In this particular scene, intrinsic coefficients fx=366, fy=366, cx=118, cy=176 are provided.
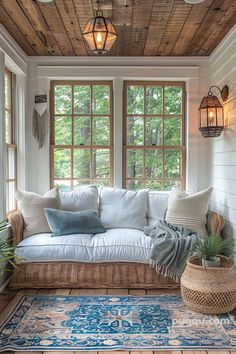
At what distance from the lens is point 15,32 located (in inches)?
151

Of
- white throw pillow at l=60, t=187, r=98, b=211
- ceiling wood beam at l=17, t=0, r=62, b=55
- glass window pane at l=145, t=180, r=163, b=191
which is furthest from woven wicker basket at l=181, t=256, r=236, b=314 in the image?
ceiling wood beam at l=17, t=0, r=62, b=55

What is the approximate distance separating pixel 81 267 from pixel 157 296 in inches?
31.7

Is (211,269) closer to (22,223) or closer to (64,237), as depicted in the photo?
(64,237)

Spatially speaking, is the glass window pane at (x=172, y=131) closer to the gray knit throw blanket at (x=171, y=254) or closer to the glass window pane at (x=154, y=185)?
the glass window pane at (x=154, y=185)

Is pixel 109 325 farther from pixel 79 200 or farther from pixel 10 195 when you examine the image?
pixel 10 195

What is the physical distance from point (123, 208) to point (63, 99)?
1.68 metres

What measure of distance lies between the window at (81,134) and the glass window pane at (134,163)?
0.24 meters

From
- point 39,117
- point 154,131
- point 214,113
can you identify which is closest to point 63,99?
point 39,117

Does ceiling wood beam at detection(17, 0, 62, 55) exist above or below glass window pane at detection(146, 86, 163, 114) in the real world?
above

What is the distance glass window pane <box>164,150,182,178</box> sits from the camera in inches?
193

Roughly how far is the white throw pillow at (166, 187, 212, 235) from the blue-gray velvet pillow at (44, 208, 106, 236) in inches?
31.8

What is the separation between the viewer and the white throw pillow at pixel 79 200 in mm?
4324

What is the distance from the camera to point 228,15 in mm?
3375

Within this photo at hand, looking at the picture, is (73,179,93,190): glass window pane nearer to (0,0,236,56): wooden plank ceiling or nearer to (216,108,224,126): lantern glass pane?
(0,0,236,56): wooden plank ceiling
